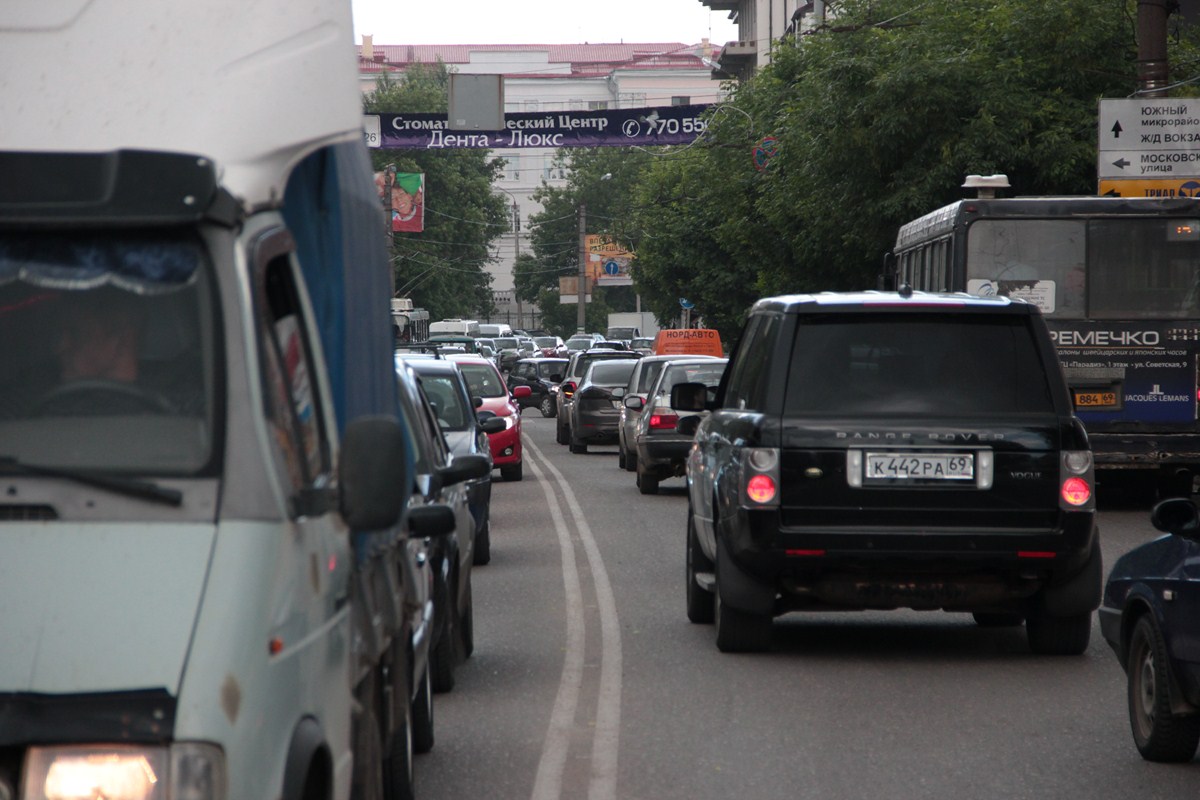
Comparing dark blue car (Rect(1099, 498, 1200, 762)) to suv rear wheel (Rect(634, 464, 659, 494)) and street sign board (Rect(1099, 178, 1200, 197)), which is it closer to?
suv rear wheel (Rect(634, 464, 659, 494))

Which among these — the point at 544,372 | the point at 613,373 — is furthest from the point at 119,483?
the point at 544,372

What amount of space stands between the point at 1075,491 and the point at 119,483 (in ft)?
20.8

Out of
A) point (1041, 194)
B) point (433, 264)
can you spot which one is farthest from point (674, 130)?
point (433, 264)

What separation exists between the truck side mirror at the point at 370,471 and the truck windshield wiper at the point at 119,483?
46 cm

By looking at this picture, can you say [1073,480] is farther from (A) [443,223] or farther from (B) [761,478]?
(A) [443,223]

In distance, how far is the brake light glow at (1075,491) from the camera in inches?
372

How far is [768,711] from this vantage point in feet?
27.9

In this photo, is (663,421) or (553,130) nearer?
(663,421)

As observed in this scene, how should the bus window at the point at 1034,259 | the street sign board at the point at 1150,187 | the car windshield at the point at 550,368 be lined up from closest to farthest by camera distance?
the bus window at the point at 1034,259
the street sign board at the point at 1150,187
the car windshield at the point at 550,368

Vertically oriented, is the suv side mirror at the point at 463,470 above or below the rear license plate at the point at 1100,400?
above

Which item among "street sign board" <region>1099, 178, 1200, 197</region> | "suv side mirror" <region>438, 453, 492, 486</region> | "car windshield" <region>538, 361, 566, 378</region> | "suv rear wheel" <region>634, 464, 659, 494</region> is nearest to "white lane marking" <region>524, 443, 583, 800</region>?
"suv side mirror" <region>438, 453, 492, 486</region>

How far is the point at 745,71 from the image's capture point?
8250cm

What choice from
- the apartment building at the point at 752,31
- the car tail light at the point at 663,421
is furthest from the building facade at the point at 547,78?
the car tail light at the point at 663,421

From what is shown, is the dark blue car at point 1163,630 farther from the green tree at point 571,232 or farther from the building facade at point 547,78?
the building facade at point 547,78
